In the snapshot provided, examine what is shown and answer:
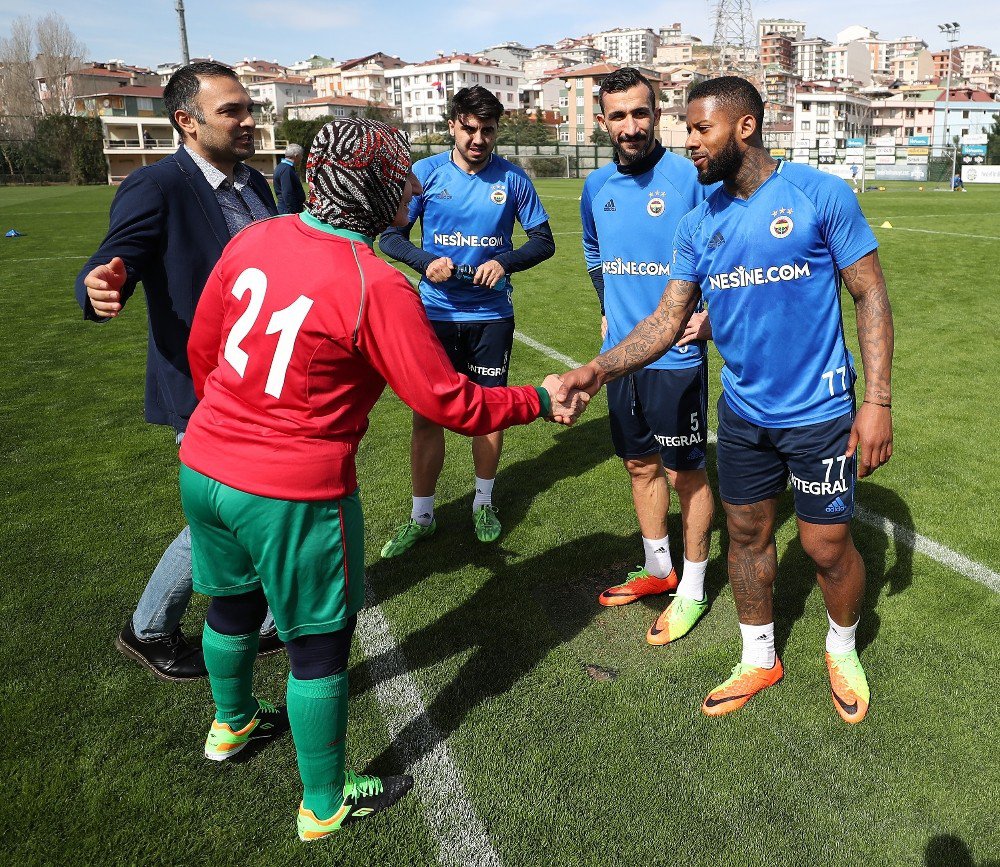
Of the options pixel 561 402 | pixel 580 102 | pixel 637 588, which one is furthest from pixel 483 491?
pixel 580 102

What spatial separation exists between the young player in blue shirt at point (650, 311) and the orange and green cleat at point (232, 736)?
72.7 inches

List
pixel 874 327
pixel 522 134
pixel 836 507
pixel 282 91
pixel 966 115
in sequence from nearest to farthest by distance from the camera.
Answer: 1. pixel 874 327
2. pixel 836 507
3. pixel 522 134
4. pixel 966 115
5. pixel 282 91

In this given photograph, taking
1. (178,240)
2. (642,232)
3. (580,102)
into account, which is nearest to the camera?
(178,240)

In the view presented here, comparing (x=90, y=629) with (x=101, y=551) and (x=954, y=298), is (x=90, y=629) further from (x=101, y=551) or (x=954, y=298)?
(x=954, y=298)

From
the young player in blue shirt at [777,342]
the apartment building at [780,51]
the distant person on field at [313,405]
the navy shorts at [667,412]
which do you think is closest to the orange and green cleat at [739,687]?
the young player in blue shirt at [777,342]

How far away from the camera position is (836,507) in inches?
120

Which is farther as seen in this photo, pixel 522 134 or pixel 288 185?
pixel 522 134

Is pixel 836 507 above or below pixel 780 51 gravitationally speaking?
below

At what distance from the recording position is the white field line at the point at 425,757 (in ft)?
8.68

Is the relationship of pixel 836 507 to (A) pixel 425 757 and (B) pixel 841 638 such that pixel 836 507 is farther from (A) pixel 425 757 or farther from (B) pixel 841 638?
(A) pixel 425 757

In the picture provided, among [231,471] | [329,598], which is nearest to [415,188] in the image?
[231,471]

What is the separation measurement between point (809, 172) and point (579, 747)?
2390mm

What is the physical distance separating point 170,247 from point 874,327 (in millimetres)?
2799

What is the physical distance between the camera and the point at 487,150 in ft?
15.5
